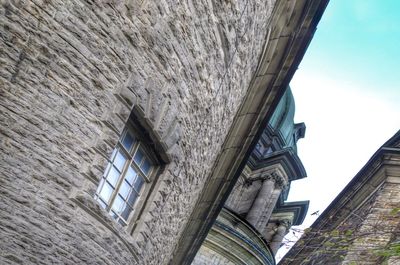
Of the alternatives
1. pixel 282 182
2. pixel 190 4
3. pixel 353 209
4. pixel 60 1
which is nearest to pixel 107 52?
pixel 60 1

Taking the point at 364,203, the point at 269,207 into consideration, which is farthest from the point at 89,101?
the point at 269,207

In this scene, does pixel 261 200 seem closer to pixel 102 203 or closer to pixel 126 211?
pixel 126 211

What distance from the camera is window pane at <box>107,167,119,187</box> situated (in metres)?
8.69

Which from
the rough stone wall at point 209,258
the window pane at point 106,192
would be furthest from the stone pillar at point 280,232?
the window pane at point 106,192

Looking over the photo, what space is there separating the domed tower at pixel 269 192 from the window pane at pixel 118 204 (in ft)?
47.4

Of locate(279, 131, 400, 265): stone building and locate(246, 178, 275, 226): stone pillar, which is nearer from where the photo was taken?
locate(279, 131, 400, 265): stone building

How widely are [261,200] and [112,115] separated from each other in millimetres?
24105

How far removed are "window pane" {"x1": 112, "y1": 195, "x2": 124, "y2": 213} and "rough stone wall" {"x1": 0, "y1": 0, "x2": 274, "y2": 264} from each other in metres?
0.44

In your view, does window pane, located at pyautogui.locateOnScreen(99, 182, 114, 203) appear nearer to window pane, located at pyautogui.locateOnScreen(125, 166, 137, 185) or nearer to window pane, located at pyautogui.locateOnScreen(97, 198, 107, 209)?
window pane, located at pyautogui.locateOnScreen(97, 198, 107, 209)

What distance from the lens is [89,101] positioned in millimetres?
7543

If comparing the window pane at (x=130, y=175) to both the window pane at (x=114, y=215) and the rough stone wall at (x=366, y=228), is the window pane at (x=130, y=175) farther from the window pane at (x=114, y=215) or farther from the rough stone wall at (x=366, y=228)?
the rough stone wall at (x=366, y=228)

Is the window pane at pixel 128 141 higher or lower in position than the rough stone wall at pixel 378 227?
lower

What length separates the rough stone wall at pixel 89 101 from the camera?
22.7 ft

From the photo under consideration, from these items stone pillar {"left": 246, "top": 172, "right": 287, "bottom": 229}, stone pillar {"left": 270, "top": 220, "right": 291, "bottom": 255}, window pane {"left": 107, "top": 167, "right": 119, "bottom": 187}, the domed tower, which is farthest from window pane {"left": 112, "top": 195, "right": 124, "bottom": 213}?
stone pillar {"left": 270, "top": 220, "right": 291, "bottom": 255}
